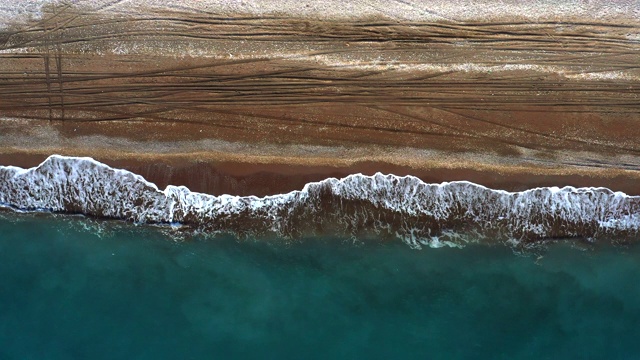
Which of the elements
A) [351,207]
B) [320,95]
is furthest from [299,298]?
[320,95]

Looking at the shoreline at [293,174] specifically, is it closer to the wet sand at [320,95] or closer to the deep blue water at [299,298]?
the wet sand at [320,95]

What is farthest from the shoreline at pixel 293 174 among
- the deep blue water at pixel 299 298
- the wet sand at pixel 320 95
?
the deep blue water at pixel 299 298

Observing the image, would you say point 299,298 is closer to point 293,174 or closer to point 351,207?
point 351,207

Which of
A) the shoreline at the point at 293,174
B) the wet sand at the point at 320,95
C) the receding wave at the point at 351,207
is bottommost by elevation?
the receding wave at the point at 351,207

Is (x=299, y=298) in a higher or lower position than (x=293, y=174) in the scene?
lower

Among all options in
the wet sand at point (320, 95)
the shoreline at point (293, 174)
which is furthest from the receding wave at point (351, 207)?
the wet sand at point (320, 95)

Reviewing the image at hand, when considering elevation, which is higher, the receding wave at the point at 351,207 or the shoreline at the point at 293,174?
the shoreline at the point at 293,174

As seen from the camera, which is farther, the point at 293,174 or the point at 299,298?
the point at 299,298
